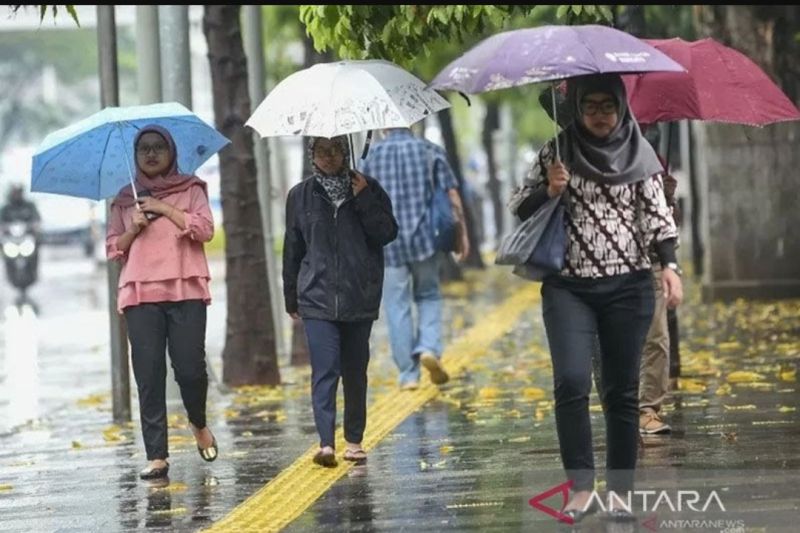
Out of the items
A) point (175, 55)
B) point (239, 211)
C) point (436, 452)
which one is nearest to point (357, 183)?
point (436, 452)

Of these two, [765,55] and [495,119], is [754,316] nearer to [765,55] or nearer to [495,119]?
[765,55]

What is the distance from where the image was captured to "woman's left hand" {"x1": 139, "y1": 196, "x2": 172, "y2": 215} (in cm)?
1039

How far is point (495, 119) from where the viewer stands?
42.6 meters

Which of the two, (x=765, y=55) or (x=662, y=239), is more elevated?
(x=765, y=55)

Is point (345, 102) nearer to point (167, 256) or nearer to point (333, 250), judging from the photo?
point (333, 250)

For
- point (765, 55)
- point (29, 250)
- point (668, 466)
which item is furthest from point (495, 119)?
point (668, 466)

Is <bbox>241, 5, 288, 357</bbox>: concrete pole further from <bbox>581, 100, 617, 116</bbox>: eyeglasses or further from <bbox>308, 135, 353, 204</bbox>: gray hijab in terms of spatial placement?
<bbox>581, 100, 617, 116</bbox>: eyeglasses

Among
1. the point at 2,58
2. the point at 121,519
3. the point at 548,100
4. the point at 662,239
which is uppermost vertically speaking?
the point at 2,58

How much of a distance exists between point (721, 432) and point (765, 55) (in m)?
10.4

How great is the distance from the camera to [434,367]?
47.0 ft

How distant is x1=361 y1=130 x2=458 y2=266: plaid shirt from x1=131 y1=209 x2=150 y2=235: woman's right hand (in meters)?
3.96

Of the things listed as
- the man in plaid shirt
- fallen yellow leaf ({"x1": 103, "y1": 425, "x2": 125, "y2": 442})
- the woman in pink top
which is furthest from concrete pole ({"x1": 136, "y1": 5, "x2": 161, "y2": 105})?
the woman in pink top

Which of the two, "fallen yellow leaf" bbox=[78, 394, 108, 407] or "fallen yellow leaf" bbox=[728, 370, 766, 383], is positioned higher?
"fallen yellow leaf" bbox=[728, 370, 766, 383]

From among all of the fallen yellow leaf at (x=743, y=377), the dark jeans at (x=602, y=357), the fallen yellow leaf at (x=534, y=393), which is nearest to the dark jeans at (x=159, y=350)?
the dark jeans at (x=602, y=357)
